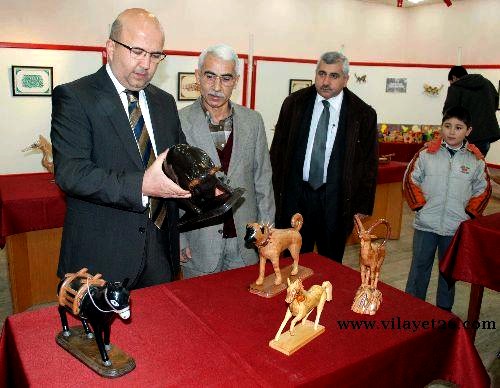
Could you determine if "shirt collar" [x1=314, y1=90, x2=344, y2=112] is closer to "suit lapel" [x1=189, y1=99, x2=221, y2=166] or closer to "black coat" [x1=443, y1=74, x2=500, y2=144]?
"suit lapel" [x1=189, y1=99, x2=221, y2=166]

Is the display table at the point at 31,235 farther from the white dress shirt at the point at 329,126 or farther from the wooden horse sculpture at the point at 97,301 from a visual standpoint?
the wooden horse sculpture at the point at 97,301

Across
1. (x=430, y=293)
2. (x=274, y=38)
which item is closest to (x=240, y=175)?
(x=430, y=293)

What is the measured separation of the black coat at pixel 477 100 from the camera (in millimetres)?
5633

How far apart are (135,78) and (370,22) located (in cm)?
776

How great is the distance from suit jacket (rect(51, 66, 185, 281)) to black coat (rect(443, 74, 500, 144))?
4.88 m

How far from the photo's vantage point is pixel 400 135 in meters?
6.43

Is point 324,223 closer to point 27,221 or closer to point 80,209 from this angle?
point 80,209

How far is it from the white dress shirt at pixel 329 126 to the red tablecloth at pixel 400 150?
3.55 meters

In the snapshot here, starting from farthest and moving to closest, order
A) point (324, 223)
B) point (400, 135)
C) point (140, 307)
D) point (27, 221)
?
point (400, 135) → point (27, 221) → point (324, 223) → point (140, 307)

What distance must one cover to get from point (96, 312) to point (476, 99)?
5597 millimetres

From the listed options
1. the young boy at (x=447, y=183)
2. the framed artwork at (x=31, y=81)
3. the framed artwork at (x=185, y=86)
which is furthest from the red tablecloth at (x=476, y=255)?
the framed artwork at (x=31, y=81)

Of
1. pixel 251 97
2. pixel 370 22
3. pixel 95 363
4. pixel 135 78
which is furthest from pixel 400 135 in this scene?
pixel 95 363

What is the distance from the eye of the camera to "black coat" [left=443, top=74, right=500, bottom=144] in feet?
18.5

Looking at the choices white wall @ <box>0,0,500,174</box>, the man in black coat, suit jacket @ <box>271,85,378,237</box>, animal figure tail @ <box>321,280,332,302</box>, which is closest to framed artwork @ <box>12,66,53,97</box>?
white wall @ <box>0,0,500,174</box>
